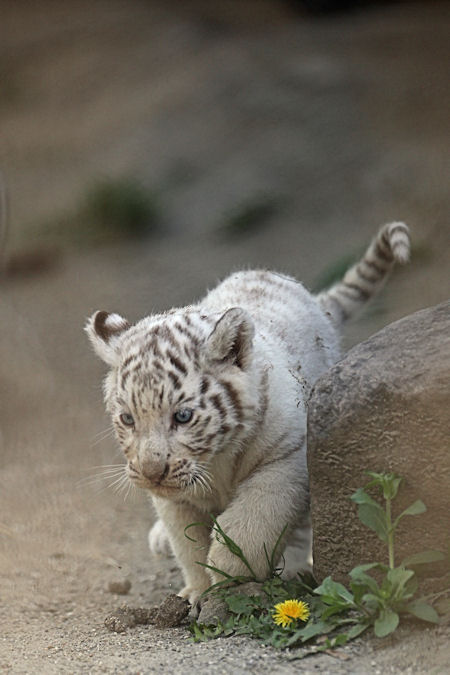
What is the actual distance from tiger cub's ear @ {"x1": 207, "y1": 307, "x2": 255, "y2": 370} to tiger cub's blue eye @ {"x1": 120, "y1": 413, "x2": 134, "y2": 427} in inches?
14.6

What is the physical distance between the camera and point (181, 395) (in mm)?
3150

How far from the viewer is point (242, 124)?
7.55 m

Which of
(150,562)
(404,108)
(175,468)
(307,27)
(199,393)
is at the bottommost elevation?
(150,562)

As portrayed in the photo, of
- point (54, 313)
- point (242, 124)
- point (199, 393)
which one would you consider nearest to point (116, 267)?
point (54, 313)

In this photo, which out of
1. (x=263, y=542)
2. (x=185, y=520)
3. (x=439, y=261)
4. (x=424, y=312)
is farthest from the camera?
(x=439, y=261)

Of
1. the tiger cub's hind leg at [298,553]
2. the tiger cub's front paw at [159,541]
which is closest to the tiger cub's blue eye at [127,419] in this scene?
the tiger cub's hind leg at [298,553]

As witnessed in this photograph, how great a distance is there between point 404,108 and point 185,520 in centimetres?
472

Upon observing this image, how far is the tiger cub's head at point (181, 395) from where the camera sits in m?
3.13

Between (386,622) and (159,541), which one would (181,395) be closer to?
(386,622)

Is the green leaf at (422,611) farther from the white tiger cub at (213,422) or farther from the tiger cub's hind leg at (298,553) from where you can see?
the tiger cub's hind leg at (298,553)

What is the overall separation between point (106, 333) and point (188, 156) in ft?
14.1

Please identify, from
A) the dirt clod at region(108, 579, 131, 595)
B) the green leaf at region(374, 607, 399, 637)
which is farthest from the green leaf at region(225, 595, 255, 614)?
the dirt clod at region(108, 579, 131, 595)

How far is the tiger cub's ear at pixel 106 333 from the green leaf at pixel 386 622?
1.40 meters

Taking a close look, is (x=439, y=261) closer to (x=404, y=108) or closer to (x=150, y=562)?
(x=404, y=108)
